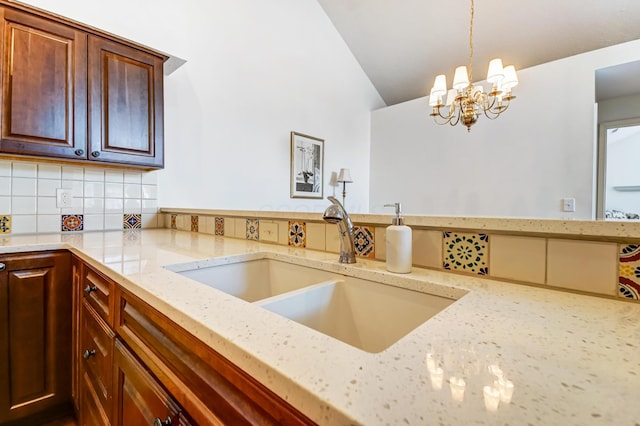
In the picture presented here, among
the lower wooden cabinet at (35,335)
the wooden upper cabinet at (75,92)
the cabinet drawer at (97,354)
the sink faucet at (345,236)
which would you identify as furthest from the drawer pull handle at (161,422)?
the wooden upper cabinet at (75,92)

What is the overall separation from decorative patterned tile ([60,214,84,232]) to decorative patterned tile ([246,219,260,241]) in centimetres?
116

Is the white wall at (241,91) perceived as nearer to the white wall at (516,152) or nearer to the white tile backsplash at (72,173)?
the white tile backsplash at (72,173)

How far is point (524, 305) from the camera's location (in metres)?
0.52

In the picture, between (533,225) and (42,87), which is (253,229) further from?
(42,87)

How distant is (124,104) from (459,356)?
195cm

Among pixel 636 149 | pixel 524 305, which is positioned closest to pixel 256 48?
pixel 524 305

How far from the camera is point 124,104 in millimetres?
1607

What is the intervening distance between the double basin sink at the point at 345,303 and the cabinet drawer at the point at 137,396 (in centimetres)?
23

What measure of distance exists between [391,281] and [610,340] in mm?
381

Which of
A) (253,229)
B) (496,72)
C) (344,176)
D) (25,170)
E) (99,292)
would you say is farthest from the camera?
(344,176)

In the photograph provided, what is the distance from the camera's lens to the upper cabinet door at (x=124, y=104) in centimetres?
151

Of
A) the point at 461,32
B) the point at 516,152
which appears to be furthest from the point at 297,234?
the point at 461,32

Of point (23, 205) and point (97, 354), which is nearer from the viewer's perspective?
point (97, 354)

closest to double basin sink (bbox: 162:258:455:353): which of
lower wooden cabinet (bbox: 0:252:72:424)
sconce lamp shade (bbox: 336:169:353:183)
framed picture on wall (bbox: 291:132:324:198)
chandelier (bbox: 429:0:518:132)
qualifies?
lower wooden cabinet (bbox: 0:252:72:424)
